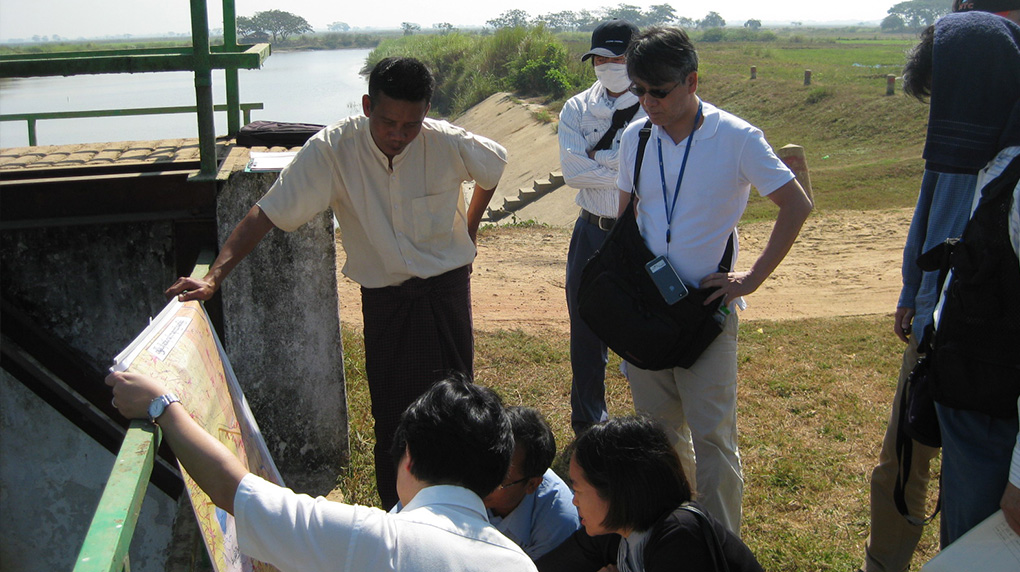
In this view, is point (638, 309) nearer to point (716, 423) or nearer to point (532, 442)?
point (716, 423)

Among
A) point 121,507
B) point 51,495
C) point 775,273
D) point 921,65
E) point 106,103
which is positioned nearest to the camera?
point 121,507

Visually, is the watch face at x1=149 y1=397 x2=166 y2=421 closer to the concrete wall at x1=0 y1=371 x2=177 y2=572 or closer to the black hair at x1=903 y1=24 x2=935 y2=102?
the black hair at x1=903 y1=24 x2=935 y2=102

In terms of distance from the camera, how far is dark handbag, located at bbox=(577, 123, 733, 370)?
296cm

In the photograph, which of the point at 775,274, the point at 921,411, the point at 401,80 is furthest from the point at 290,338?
the point at 775,274

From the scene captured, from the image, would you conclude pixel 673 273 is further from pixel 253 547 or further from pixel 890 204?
pixel 890 204

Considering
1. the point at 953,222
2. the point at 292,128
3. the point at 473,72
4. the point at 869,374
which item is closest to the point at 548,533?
the point at 953,222

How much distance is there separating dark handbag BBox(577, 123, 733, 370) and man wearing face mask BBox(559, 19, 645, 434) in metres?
0.91

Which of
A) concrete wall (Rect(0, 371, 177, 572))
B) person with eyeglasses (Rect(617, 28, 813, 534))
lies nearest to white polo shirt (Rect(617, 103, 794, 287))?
person with eyeglasses (Rect(617, 28, 813, 534))

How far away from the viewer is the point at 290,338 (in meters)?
3.96

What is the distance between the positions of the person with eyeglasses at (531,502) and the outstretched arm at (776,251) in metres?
0.74

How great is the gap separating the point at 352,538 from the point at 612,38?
126 inches

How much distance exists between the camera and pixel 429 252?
10.9 feet

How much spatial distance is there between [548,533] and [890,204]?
36.3 feet

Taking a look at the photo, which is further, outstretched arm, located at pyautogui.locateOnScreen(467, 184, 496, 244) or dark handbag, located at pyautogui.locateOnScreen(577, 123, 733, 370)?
outstretched arm, located at pyautogui.locateOnScreen(467, 184, 496, 244)
